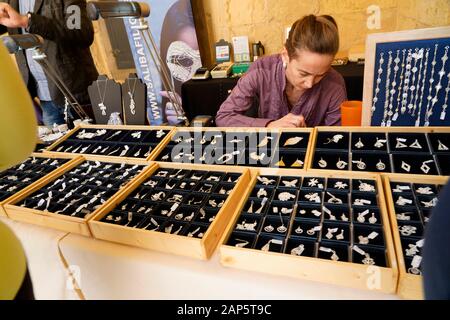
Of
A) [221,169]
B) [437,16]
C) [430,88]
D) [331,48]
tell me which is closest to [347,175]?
[221,169]

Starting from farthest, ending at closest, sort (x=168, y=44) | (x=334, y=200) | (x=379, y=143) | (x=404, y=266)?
(x=168, y=44), (x=379, y=143), (x=334, y=200), (x=404, y=266)

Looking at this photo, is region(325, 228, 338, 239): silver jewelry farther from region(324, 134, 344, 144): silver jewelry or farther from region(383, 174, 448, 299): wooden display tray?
region(324, 134, 344, 144): silver jewelry

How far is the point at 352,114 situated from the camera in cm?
136

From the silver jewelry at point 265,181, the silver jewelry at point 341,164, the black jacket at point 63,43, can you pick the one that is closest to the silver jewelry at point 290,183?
the silver jewelry at point 265,181

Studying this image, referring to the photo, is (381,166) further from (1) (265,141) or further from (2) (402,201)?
(1) (265,141)

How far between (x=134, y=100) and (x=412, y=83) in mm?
1312

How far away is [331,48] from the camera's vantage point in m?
1.38

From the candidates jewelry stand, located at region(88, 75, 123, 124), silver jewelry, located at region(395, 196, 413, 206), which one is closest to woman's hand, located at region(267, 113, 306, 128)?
silver jewelry, located at region(395, 196, 413, 206)

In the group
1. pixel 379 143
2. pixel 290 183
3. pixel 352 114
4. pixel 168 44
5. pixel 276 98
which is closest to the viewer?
pixel 290 183

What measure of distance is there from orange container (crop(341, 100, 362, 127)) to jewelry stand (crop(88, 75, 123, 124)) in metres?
1.17

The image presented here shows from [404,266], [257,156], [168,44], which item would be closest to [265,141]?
[257,156]

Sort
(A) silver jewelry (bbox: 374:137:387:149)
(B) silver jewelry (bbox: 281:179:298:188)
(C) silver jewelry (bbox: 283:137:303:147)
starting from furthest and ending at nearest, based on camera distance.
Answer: (C) silver jewelry (bbox: 283:137:303:147), (A) silver jewelry (bbox: 374:137:387:149), (B) silver jewelry (bbox: 281:179:298:188)

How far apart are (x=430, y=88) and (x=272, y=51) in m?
2.24

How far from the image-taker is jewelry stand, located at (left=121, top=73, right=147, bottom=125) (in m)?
1.69
